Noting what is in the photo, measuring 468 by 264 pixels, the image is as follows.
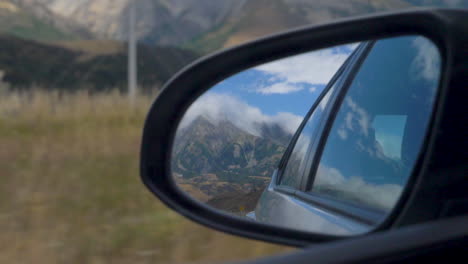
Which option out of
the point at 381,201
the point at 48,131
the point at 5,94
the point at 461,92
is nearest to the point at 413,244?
the point at 461,92

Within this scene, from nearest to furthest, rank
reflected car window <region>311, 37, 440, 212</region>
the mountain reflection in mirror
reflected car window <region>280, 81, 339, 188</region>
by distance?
reflected car window <region>311, 37, 440, 212</region>, the mountain reflection in mirror, reflected car window <region>280, 81, 339, 188</region>

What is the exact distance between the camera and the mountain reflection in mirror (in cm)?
179

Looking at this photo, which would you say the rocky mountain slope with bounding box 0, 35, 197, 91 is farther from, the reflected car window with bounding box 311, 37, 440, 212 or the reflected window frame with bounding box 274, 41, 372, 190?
the reflected car window with bounding box 311, 37, 440, 212

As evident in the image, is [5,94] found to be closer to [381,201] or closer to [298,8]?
[381,201]

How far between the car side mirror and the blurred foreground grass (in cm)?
36

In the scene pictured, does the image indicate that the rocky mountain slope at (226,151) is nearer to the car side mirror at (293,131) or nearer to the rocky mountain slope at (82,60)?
the car side mirror at (293,131)

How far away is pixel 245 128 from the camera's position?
1.83 meters

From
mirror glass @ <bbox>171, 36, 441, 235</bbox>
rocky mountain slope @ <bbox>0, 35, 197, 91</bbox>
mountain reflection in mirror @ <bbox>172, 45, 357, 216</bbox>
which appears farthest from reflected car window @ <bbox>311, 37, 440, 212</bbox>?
rocky mountain slope @ <bbox>0, 35, 197, 91</bbox>

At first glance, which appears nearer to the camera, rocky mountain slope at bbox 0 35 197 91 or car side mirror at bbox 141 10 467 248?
car side mirror at bbox 141 10 467 248

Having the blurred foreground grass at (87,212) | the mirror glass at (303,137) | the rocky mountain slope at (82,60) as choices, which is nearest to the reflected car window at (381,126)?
the mirror glass at (303,137)

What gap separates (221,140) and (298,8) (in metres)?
46.2

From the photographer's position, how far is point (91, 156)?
22.4ft

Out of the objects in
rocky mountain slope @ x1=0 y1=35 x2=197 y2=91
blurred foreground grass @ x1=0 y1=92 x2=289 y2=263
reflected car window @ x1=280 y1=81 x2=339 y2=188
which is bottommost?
blurred foreground grass @ x1=0 y1=92 x2=289 y2=263

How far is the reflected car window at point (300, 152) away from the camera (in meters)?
2.03
